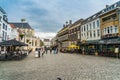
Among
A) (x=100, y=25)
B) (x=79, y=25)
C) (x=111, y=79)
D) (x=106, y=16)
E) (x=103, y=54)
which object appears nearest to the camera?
(x=111, y=79)

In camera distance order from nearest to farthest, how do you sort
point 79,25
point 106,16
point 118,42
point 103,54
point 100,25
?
1. point 118,42
2. point 103,54
3. point 106,16
4. point 100,25
5. point 79,25

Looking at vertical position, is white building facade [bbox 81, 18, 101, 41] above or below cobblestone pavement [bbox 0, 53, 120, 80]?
above

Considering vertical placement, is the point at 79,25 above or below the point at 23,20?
below

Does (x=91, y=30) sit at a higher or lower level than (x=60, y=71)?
higher

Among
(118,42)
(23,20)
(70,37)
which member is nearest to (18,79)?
(118,42)

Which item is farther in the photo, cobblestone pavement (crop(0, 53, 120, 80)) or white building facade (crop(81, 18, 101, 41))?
Result: white building facade (crop(81, 18, 101, 41))

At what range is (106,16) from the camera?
4153 centimetres

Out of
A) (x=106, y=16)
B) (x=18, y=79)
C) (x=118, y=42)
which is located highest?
(x=106, y=16)

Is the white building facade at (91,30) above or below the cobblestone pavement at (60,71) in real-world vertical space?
above

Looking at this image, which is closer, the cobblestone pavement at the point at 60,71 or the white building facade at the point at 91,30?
the cobblestone pavement at the point at 60,71

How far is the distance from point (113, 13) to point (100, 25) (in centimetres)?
690

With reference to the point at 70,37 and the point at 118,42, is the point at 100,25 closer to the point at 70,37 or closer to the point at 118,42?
the point at 118,42

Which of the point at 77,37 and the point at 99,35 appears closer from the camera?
the point at 99,35

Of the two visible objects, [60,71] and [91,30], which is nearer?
[60,71]
